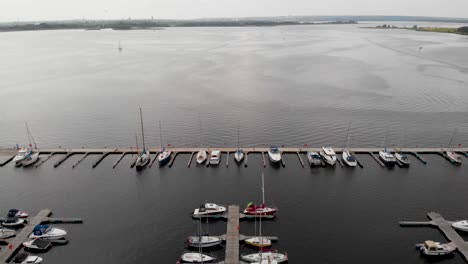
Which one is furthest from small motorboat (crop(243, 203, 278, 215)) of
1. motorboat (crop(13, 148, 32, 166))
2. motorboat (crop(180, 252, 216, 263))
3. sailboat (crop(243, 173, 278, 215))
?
motorboat (crop(13, 148, 32, 166))

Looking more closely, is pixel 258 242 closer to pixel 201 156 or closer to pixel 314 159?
pixel 314 159

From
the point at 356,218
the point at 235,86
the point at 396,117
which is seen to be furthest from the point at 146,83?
the point at 356,218

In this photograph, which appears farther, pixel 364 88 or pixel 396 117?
pixel 364 88

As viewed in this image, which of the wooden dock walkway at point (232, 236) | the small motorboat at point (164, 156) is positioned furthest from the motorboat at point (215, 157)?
the wooden dock walkway at point (232, 236)

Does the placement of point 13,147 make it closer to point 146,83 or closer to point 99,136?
point 99,136

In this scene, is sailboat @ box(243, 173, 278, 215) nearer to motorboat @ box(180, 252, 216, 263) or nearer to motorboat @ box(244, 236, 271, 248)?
motorboat @ box(244, 236, 271, 248)

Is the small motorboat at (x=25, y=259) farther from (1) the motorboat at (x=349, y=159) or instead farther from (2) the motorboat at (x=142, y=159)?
(1) the motorboat at (x=349, y=159)
